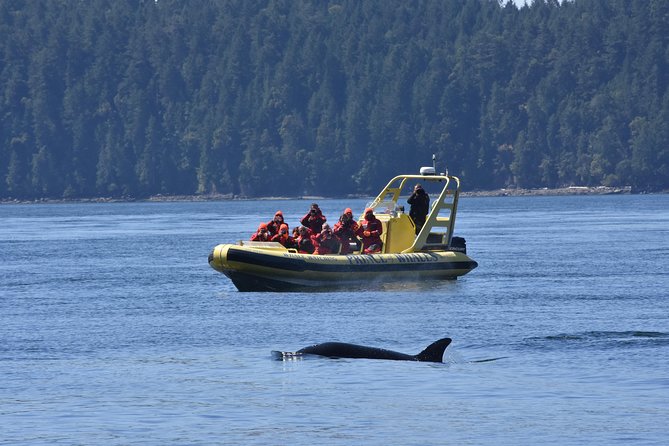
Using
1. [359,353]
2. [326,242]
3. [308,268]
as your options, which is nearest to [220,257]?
[308,268]

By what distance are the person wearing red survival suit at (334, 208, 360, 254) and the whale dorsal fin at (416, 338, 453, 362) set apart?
11862mm

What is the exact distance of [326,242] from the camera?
34.6m

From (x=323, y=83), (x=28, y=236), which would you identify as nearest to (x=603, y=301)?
(x=28, y=236)

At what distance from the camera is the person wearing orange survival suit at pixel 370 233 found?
35062 millimetres

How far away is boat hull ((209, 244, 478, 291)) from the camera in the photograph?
33.1 m

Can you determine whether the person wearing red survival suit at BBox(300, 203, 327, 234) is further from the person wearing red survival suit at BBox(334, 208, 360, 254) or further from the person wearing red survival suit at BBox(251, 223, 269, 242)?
the person wearing red survival suit at BBox(251, 223, 269, 242)

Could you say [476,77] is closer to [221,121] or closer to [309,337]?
[221,121]

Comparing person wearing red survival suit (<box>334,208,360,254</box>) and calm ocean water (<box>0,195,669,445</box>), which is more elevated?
person wearing red survival suit (<box>334,208,360,254</box>)

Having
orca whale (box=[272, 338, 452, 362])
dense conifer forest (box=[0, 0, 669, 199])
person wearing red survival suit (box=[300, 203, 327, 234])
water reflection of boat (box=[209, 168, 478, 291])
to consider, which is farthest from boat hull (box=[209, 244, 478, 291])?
dense conifer forest (box=[0, 0, 669, 199])

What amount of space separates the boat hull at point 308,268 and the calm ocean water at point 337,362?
0.42 m

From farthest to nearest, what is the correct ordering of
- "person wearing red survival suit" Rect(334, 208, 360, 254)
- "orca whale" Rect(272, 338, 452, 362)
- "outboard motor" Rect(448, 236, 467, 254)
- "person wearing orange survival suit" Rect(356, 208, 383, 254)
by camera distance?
"outboard motor" Rect(448, 236, 467, 254) < "person wearing orange survival suit" Rect(356, 208, 383, 254) < "person wearing red survival suit" Rect(334, 208, 360, 254) < "orca whale" Rect(272, 338, 452, 362)

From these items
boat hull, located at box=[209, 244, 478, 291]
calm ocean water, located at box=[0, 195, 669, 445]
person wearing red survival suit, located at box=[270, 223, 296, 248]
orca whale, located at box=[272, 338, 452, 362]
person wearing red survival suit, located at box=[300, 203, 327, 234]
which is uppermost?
person wearing red survival suit, located at box=[300, 203, 327, 234]

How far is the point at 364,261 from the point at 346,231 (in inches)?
36.6

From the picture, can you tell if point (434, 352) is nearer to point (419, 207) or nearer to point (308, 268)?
point (308, 268)
